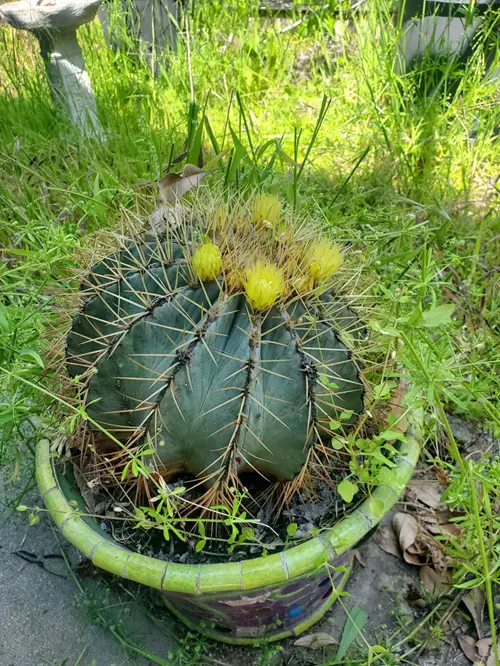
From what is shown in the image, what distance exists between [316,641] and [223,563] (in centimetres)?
38

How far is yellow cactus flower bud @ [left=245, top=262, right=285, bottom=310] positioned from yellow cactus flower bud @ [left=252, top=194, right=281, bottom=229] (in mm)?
166

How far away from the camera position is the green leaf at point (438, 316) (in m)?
0.91

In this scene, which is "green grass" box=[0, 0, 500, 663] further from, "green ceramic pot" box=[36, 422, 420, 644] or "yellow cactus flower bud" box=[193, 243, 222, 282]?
"yellow cactus flower bud" box=[193, 243, 222, 282]

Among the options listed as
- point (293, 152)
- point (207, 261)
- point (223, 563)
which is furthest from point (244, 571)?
point (293, 152)

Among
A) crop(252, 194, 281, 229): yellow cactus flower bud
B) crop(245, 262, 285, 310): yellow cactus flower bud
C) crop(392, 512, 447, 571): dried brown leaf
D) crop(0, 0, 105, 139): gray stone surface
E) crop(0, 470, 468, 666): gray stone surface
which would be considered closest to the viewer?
crop(245, 262, 285, 310): yellow cactus flower bud

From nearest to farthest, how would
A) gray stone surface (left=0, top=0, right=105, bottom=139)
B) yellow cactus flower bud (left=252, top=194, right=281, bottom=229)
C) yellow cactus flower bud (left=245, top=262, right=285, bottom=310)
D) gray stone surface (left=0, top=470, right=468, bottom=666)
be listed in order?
yellow cactus flower bud (left=245, top=262, right=285, bottom=310) < yellow cactus flower bud (left=252, top=194, right=281, bottom=229) < gray stone surface (left=0, top=470, right=468, bottom=666) < gray stone surface (left=0, top=0, right=105, bottom=139)

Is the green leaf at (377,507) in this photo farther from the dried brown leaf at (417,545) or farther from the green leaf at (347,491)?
the dried brown leaf at (417,545)

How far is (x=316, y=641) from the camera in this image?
1104mm

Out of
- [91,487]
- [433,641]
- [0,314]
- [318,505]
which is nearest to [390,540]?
[433,641]

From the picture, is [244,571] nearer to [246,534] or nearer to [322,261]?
[246,534]

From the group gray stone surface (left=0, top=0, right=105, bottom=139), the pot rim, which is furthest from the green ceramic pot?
gray stone surface (left=0, top=0, right=105, bottom=139)

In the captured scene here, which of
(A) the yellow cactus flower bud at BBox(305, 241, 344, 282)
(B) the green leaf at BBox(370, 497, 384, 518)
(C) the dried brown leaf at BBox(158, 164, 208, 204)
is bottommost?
(B) the green leaf at BBox(370, 497, 384, 518)

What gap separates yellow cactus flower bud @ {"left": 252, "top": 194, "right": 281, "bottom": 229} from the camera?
98 centimetres

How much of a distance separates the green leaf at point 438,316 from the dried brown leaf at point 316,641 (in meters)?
0.64
